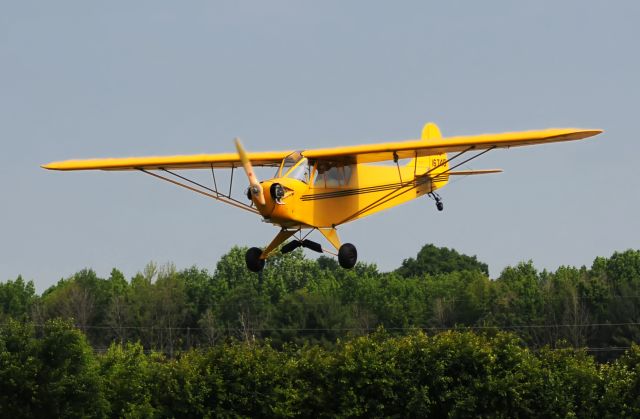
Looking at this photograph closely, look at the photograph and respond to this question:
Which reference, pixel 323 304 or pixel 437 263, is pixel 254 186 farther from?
pixel 437 263

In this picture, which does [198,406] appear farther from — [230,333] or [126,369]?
[230,333]

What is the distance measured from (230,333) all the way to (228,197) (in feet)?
340

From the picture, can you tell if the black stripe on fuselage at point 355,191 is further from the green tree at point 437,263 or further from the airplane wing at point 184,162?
the green tree at point 437,263

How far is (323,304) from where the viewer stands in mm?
134000

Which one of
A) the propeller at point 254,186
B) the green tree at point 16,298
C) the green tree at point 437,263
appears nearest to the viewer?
the propeller at point 254,186

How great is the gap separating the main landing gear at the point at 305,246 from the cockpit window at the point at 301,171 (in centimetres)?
140

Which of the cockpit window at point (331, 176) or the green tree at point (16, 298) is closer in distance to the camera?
the cockpit window at point (331, 176)

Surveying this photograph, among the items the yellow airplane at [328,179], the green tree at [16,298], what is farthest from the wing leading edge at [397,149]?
the green tree at [16,298]

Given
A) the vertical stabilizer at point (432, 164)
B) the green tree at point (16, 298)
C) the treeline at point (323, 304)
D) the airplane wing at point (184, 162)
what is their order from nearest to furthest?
the airplane wing at point (184, 162)
the vertical stabilizer at point (432, 164)
the treeline at point (323, 304)
the green tree at point (16, 298)

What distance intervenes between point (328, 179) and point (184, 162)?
232 inches

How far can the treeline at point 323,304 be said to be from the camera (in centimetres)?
13100

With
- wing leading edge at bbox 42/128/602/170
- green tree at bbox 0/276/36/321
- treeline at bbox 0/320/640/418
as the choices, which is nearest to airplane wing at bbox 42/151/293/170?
wing leading edge at bbox 42/128/602/170

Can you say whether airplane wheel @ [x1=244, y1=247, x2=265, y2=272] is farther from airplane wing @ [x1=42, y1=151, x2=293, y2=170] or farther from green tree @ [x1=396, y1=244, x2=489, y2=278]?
green tree @ [x1=396, y1=244, x2=489, y2=278]

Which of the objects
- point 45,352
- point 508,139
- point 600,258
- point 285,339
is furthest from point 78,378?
point 600,258
